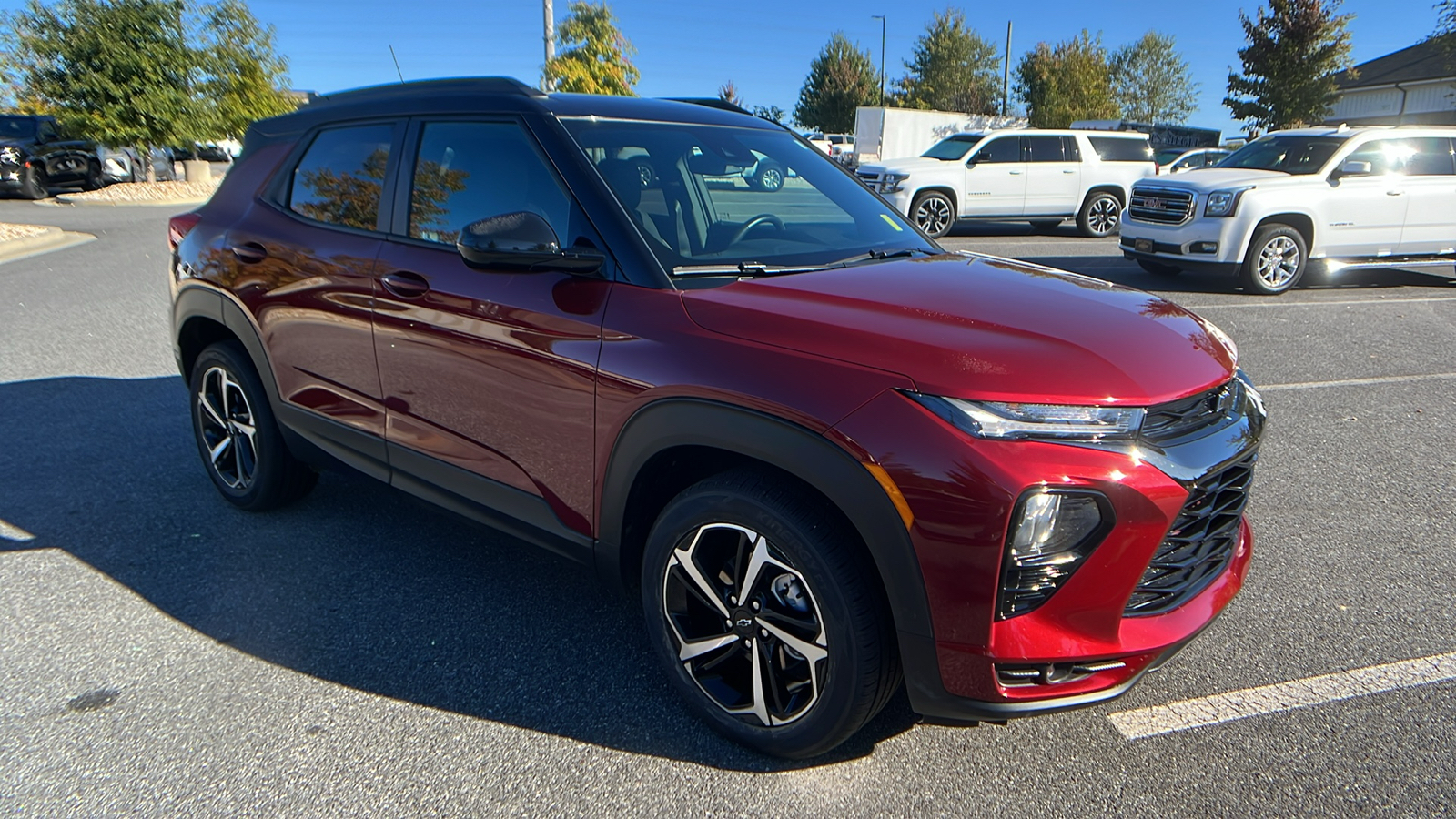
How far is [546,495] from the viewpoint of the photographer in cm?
288

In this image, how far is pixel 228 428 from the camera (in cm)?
417

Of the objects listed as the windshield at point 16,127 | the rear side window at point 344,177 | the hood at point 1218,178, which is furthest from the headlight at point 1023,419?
the windshield at point 16,127

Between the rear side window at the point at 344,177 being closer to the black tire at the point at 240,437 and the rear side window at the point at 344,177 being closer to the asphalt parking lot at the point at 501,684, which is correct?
the black tire at the point at 240,437

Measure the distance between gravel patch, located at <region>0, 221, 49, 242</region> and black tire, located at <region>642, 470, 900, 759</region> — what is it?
48.3 ft

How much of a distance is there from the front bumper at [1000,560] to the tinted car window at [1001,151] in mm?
15169

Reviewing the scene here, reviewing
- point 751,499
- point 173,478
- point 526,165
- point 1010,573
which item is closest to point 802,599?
point 751,499

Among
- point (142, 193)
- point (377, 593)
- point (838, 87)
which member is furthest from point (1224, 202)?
point (838, 87)

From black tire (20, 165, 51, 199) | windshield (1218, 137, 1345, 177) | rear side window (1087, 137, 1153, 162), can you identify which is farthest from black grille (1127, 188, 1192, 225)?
black tire (20, 165, 51, 199)

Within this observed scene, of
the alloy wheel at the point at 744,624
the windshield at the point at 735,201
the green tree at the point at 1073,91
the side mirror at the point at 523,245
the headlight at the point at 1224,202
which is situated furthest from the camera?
the green tree at the point at 1073,91

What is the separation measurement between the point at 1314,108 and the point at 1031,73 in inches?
902

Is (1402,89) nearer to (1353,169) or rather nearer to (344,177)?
(1353,169)

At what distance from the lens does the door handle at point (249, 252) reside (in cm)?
378

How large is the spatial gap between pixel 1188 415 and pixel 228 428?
3838 mm

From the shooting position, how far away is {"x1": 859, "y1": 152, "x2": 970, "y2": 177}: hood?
52.1ft
